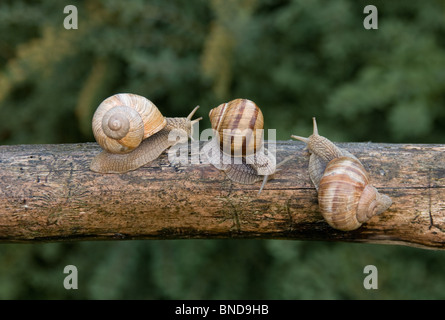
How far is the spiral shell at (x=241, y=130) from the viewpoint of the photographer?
2.02 m

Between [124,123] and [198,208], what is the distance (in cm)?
55

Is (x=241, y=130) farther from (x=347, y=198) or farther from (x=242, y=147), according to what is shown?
(x=347, y=198)

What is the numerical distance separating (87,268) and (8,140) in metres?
1.37

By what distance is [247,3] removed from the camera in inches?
108

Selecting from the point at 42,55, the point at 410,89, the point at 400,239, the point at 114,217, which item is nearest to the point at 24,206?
the point at 114,217

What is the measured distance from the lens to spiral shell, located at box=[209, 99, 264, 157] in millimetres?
2023

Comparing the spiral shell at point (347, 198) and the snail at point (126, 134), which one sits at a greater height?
the snail at point (126, 134)

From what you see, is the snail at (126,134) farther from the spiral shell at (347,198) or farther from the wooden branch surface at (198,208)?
the spiral shell at (347,198)

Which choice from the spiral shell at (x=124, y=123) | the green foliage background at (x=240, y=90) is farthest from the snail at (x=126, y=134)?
the green foliage background at (x=240, y=90)

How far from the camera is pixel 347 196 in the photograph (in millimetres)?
1748

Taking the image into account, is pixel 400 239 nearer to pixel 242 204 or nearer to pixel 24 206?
pixel 242 204

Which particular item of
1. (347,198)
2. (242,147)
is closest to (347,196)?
(347,198)

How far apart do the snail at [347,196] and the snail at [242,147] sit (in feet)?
0.96

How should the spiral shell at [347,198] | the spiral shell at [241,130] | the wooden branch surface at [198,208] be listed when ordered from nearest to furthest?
the spiral shell at [347,198], the wooden branch surface at [198,208], the spiral shell at [241,130]
